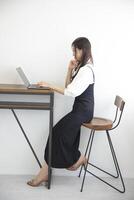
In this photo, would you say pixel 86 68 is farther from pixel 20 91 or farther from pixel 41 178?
pixel 41 178

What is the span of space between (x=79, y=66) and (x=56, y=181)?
1.24 metres

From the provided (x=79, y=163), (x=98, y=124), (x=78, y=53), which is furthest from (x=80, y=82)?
(x=79, y=163)

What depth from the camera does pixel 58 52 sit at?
3.56 meters

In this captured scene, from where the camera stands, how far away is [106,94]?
3635 mm

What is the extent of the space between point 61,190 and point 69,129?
61 centimetres

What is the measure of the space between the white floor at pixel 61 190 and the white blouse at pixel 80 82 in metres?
0.96

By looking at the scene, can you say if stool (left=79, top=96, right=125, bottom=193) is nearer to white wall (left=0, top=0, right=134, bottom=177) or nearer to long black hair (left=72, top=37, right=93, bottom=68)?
white wall (left=0, top=0, right=134, bottom=177)

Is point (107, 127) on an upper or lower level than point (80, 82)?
lower

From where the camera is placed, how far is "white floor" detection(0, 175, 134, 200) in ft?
10.3

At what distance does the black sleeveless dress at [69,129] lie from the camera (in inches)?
128

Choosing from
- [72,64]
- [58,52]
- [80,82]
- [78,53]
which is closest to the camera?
[80,82]

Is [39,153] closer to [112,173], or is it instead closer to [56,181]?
[56,181]

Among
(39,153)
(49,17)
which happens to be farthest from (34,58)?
(39,153)

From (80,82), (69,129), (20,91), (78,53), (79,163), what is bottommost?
(79,163)
